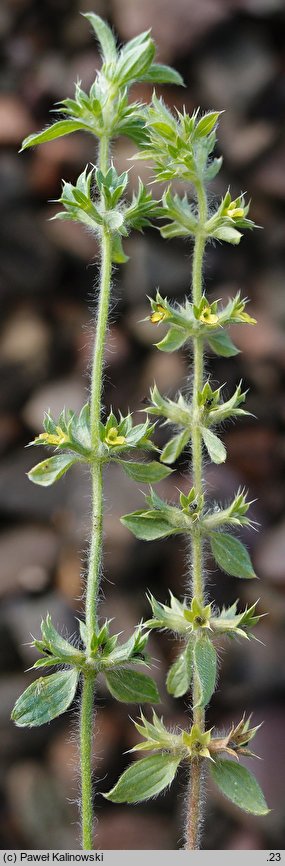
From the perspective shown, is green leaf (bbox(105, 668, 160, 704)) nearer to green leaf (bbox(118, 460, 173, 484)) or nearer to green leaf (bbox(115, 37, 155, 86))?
green leaf (bbox(118, 460, 173, 484))

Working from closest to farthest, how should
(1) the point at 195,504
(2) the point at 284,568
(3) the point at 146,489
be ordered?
1. (1) the point at 195,504
2. (3) the point at 146,489
3. (2) the point at 284,568

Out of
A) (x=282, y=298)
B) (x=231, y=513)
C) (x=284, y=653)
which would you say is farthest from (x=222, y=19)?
(x=231, y=513)

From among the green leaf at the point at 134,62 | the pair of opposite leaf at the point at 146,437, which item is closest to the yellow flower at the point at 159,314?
the pair of opposite leaf at the point at 146,437

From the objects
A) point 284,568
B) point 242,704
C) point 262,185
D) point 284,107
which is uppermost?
point 284,107

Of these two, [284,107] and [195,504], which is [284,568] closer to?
[284,107]

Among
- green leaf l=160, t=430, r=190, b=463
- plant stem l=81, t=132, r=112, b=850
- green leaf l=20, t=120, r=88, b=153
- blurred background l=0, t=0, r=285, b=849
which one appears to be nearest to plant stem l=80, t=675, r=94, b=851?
plant stem l=81, t=132, r=112, b=850

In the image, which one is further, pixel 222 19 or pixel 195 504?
pixel 222 19

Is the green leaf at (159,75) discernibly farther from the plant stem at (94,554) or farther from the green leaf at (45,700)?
the green leaf at (45,700)
